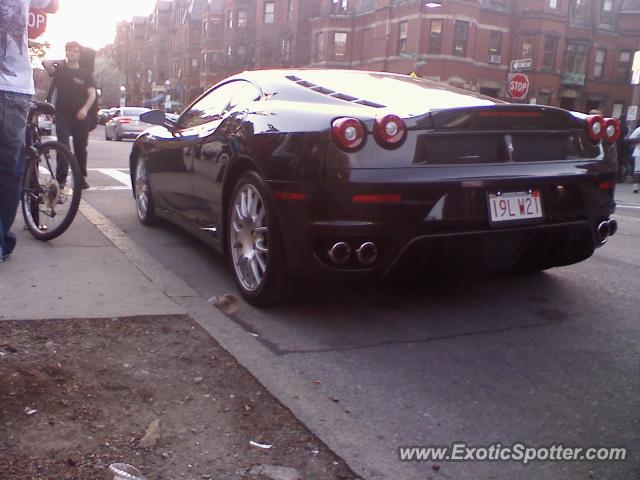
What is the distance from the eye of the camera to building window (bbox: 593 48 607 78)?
143 feet

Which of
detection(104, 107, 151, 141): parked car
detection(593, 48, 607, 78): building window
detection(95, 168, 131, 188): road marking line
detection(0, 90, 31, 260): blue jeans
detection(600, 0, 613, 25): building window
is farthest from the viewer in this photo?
detection(593, 48, 607, 78): building window

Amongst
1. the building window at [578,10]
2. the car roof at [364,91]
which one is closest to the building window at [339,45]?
the building window at [578,10]

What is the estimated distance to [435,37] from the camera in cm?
3756

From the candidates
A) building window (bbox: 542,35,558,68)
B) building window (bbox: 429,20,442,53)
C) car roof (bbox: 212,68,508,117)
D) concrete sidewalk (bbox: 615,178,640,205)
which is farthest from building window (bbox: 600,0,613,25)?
car roof (bbox: 212,68,508,117)

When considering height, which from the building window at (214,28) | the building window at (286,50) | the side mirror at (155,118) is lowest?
the side mirror at (155,118)

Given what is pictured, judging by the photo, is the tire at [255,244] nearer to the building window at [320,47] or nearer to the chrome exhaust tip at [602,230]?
the chrome exhaust tip at [602,230]

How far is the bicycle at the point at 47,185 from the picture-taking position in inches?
210

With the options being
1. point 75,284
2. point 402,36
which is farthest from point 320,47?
point 75,284

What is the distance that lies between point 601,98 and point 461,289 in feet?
142

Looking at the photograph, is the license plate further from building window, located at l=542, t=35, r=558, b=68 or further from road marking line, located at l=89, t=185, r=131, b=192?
building window, located at l=542, t=35, r=558, b=68

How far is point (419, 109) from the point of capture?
3.64m

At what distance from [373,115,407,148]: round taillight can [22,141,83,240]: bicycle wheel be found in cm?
281

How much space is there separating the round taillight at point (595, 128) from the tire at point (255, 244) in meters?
1.95

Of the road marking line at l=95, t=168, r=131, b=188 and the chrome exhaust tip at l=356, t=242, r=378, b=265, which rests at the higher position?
the chrome exhaust tip at l=356, t=242, r=378, b=265
